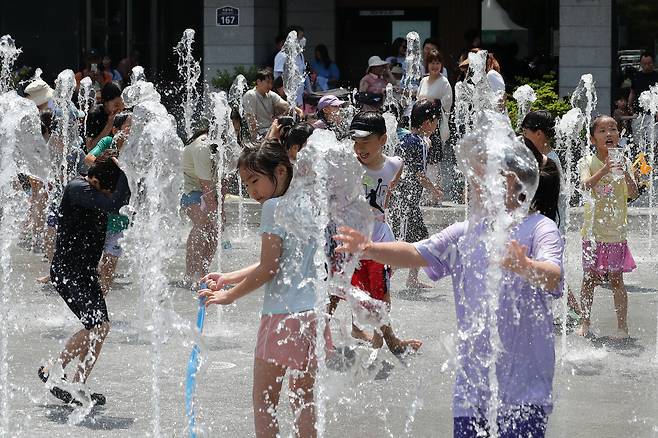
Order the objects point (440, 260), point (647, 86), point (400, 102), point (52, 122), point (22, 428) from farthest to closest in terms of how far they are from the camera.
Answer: point (647, 86) → point (400, 102) → point (52, 122) → point (22, 428) → point (440, 260)

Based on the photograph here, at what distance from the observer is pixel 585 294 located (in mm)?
8219

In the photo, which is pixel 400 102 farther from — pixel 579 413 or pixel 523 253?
pixel 523 253

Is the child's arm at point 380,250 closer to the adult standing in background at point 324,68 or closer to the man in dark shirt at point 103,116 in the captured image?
the man in dark shirt at point 103,116

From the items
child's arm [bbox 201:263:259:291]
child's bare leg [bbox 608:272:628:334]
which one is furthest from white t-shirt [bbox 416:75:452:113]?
child's arm [bbox 201:263:259:291]

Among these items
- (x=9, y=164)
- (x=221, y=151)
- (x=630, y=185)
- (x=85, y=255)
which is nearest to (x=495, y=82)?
(x=221, y=151)

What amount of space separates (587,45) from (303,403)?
1623 centimetres

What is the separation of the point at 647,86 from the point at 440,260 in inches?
634

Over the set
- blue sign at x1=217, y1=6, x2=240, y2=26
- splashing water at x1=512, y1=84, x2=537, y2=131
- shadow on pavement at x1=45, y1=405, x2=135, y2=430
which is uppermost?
blue sign at x1=217, y1=6, x2=240, y2=26

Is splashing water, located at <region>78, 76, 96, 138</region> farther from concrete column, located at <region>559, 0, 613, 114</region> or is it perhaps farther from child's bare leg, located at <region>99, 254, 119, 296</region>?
child's bare leg, located at <region>99, 254, 119, 296</region>

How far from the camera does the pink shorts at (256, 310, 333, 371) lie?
16.1 feet

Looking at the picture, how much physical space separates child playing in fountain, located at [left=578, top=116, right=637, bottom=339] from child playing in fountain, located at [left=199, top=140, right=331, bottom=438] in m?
3.58

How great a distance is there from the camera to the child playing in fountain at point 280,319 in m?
4.91

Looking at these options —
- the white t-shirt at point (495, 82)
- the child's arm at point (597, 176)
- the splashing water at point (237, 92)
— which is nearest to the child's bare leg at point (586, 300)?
the child's arm at point (597, 176)

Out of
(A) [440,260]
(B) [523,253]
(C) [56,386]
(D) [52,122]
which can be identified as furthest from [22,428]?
(D) [52,122]
